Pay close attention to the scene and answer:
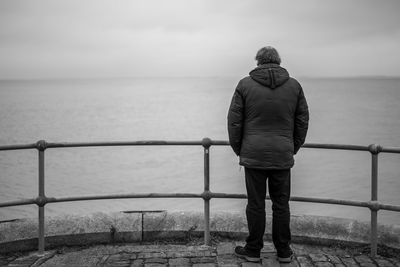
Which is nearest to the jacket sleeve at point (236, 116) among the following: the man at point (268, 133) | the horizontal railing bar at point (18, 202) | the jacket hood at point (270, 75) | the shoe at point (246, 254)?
the man at point (268, 133)

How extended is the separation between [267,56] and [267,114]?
48cm

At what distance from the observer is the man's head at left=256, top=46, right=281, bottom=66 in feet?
13.7

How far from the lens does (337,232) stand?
4816 mm

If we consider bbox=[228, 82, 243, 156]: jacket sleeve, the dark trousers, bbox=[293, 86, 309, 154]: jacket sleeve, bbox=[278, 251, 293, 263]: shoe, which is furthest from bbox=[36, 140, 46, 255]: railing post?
bbox=[293, 86, 309, 154]: jacket sleeve

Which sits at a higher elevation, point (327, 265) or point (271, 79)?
point (271, 79)

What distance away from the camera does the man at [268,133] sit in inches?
163

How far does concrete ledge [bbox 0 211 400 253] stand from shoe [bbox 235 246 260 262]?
0.48m

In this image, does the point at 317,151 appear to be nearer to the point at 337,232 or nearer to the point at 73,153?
the point at 73,153

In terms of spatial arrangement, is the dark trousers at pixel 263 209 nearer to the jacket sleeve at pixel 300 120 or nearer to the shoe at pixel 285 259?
the shoe at pixel 285 259

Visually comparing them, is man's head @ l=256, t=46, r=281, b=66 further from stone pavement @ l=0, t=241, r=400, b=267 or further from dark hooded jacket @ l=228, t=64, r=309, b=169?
stone pavement @ l=0, t=241, r=400, b=267

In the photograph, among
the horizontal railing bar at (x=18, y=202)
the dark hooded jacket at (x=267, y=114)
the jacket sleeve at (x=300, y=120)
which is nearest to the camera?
the dark hooded jacket at (x=267, y=114)

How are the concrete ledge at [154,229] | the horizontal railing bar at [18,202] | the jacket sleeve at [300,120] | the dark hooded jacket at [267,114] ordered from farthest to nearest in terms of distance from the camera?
the concrete ledge at [154,229]
the horizontal railing bar at [18,202]
the jacket sleeve at [300,120]
the dark hooded jacket at [267,114]

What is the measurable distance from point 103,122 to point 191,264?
A: 174ft

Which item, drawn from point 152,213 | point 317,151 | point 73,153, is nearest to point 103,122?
point 73,153
